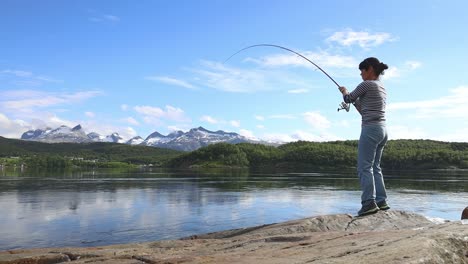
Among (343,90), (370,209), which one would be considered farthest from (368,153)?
(343,90)

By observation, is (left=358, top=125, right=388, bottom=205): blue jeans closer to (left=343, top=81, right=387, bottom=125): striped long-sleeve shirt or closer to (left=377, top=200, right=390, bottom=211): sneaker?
(left=343, top=81, right=387, bottom=125): striped long-sleeve shirt

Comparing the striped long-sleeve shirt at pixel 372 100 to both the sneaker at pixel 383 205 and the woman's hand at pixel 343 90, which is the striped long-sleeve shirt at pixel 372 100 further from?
the sneaker at pixel 383 205

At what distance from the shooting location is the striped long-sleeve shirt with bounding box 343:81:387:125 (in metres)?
10.4

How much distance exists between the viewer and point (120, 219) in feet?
83.6

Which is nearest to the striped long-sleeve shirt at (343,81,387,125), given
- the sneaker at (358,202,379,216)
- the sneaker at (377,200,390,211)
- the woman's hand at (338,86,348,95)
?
the woman's hand at (338,86,348,95)

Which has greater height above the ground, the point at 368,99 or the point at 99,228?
the point at 368,99

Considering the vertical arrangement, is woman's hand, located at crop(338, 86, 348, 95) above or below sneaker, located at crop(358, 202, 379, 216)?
above

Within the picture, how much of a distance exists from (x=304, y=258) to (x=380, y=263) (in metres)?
0.99

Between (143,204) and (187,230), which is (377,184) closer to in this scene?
(187,230)

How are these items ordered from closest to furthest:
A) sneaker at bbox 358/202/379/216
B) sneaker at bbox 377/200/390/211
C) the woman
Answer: the woman, sneaker at bbox 358/202/379/216, sneaker at bbox 377/200/390/211

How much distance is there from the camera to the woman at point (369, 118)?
34.1 ft

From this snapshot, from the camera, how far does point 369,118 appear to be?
10422 millimetres

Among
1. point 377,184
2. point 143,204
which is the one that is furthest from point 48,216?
point 377,184

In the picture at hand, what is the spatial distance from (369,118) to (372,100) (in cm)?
44
